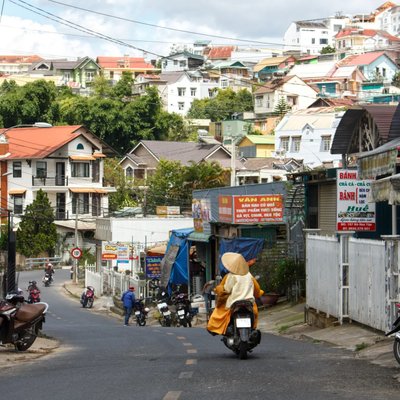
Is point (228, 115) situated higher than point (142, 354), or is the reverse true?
point (228, 115)

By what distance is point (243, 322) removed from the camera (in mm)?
15242

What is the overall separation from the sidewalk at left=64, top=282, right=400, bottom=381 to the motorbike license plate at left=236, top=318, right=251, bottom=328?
1821mm

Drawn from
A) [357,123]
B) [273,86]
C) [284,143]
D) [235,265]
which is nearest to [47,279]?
[284,143]

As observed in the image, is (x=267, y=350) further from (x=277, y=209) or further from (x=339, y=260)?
(x=277, y=209)

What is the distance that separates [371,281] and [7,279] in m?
11.0

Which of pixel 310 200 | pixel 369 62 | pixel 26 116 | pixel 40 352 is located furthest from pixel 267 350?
pixel 369 62

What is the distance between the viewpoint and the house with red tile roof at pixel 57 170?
78.1m

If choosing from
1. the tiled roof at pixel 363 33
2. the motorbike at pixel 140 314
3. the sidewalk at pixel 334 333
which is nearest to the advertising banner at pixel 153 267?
the motorbike at pixel 140 314

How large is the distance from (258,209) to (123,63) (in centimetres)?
15535

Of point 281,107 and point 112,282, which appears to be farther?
point 281,107

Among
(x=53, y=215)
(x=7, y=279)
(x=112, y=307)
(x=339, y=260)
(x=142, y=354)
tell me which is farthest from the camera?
(x=53, y=215)

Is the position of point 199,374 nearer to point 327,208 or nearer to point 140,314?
point 327,208

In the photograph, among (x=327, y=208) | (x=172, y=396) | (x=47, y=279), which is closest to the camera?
(x=172, y=396)

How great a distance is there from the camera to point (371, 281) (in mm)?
18609
